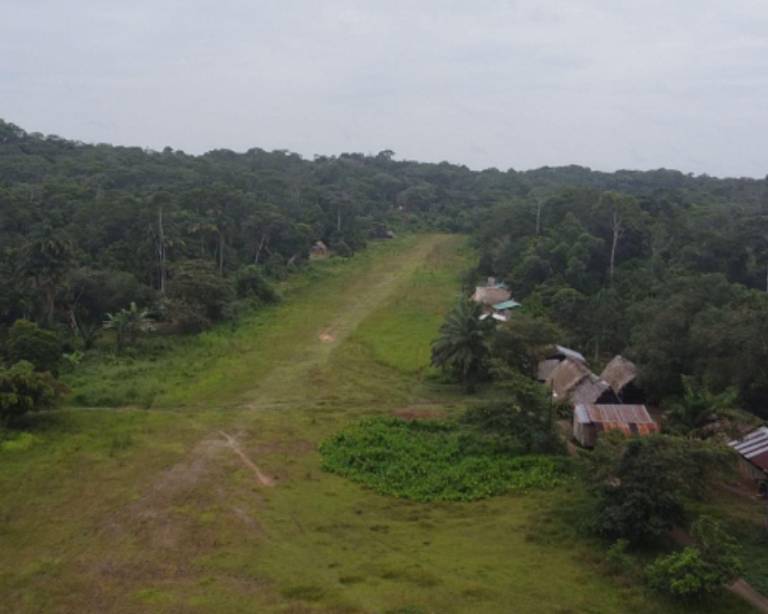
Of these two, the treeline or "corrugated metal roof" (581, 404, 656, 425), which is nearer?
"corrugated metal roof" (581, 404, 656, 425)

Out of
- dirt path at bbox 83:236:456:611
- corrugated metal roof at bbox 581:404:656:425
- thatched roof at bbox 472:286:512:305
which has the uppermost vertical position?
thatched roof at bbox 472:286:512:305

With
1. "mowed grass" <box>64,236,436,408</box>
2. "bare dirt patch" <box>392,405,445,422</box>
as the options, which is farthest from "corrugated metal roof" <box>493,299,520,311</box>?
"bare dirt patch" <box>392,405,445,422</box>

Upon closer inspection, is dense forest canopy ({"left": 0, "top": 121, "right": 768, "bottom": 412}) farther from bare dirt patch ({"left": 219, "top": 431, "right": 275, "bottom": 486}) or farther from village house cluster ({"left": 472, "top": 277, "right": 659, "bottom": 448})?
bare dirt patch ({"left": 219, "top": 431, "right": 275, "bottom": 486})

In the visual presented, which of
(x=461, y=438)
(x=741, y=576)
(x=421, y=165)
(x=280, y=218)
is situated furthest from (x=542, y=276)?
(x=421, y=165)

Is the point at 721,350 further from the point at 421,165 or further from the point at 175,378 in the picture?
the point at 421,165

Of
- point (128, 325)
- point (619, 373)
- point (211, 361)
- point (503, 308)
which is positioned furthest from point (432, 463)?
point (503, 308)

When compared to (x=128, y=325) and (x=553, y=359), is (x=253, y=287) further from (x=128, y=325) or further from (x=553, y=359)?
(x=553, y=359)

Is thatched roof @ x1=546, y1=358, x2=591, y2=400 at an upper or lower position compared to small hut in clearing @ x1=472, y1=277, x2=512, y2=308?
lower

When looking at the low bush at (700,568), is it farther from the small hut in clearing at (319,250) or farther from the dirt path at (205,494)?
the small hut in clearing at (319,250)

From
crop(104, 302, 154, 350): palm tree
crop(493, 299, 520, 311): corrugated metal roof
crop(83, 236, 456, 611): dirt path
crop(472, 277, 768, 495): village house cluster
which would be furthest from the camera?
crop(493, 299, 520, 311): corrugated metal roof
